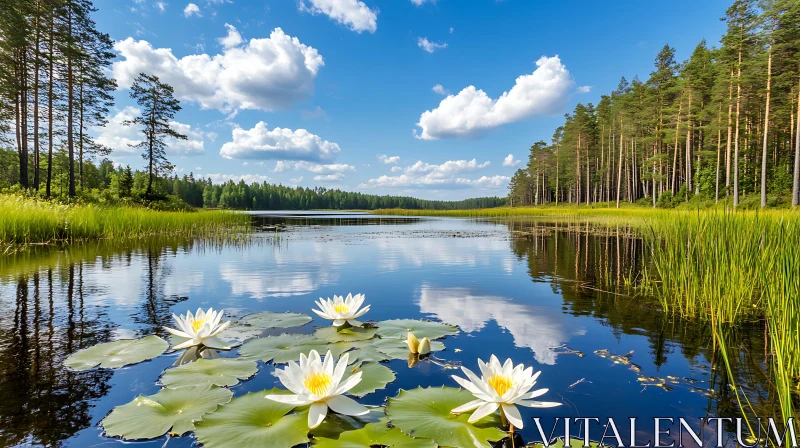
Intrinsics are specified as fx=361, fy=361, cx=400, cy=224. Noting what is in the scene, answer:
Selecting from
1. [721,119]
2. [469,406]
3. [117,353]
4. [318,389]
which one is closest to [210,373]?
→ [117,353]

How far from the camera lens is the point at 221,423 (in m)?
2.03

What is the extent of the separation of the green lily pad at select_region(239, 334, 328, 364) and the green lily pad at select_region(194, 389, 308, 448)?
0.74 m

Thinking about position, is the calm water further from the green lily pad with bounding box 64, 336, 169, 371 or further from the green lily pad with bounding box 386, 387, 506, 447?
the green lily pad with bounding box 386, 387, 506, 447

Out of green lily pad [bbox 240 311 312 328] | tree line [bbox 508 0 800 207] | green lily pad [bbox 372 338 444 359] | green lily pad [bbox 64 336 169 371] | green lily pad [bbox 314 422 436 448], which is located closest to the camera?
green lily pad [bbox 314 422 436 448]

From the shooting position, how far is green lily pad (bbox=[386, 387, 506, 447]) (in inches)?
73.7

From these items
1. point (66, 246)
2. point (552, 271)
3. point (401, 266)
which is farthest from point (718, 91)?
point (66, 246)

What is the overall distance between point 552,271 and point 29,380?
8.30m

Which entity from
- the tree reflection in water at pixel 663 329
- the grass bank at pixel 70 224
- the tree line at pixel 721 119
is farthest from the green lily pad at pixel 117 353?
the tree line at pixel 721 119

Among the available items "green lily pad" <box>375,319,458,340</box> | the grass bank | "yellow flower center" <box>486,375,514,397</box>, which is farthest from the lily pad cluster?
the grass bank

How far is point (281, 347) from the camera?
134 inches

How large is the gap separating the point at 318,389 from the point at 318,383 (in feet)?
0.17

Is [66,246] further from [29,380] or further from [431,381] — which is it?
[431,381]

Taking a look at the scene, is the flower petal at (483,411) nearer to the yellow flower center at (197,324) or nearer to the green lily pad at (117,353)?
the yellow flower center at (197,324)

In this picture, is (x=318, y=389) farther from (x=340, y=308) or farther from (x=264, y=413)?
(x=340, y=308)
